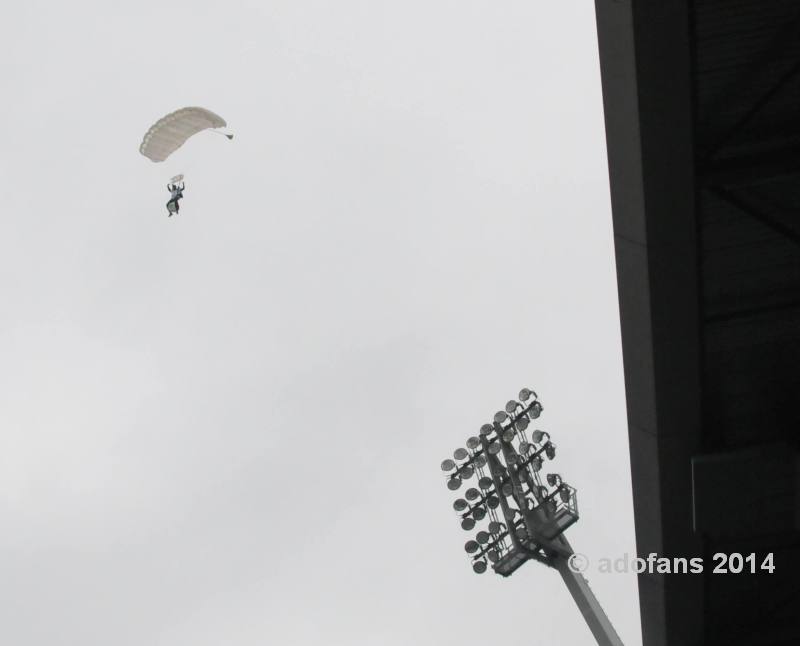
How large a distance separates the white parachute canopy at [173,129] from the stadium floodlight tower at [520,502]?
1242cm

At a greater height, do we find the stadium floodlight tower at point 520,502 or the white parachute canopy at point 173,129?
the white parachute canopy at point 173,129

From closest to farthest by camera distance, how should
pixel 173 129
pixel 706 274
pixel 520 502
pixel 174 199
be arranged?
pixel 706 274, pixel 520 502, pixel 173 129, pixel 174 199

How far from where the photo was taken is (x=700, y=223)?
29.6ft

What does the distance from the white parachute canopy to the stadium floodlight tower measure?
12416mm

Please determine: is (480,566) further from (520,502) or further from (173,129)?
(173,129)

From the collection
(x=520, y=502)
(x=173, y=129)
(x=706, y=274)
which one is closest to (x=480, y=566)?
(x=520, y=502)

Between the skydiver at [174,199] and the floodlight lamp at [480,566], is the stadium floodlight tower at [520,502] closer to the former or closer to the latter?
the floodlight lamp at [480,566]

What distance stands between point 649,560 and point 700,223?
14.3 feet

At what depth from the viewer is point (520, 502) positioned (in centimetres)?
2327

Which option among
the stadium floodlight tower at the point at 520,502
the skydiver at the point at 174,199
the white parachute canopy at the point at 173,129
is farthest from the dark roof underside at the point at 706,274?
the skydiver at the point at 174,199

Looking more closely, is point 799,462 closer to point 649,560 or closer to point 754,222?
point 649,560

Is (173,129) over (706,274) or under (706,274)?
over

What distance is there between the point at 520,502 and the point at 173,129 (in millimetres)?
15397

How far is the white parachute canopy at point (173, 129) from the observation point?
1153 inches
